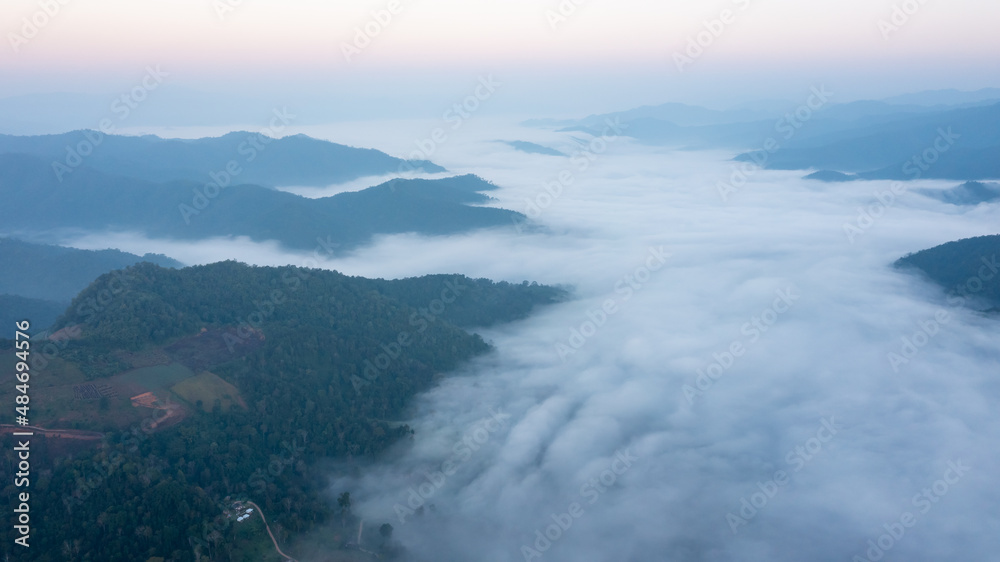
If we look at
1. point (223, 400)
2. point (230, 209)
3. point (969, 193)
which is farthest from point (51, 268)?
point (969, 193)

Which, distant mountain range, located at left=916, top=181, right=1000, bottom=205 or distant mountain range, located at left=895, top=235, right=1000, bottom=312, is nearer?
distant mountain range, located at left=895, top=235, right=1000, bottom=312

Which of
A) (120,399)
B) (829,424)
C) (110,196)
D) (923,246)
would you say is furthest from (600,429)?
(110,196)

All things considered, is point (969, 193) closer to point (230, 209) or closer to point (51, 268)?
point (230, 209)

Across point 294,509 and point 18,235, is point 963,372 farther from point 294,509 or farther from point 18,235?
point 18,235

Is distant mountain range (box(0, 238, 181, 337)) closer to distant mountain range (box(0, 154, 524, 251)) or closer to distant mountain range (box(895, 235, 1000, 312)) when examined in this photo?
distant mountain range (box(0, 154, 524, 251))

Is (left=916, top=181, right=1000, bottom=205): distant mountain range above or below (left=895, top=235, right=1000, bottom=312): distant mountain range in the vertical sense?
above

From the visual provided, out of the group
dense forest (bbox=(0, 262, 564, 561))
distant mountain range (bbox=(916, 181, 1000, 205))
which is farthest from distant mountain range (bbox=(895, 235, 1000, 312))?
distant mountain range (bbox=(916, 181, 1000, 205))
